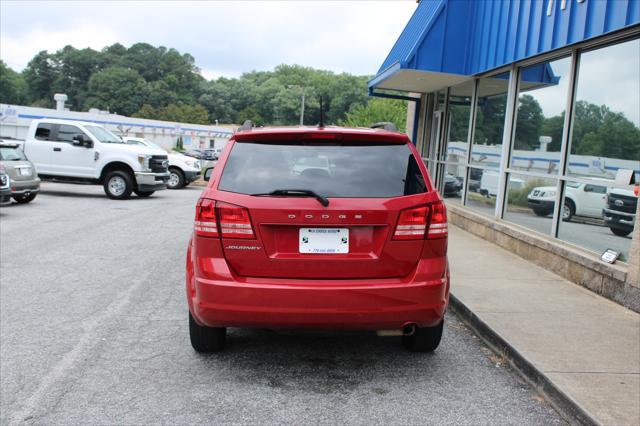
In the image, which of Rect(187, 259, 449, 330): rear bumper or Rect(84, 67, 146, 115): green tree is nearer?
Rect(187, 259, 449, 330): rear bumper

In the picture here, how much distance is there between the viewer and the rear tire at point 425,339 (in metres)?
4.45

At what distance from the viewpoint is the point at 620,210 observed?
22.0ft

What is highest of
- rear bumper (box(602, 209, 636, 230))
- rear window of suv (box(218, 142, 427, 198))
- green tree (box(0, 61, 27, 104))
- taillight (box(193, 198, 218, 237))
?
green tree (box(0, 61, 27, 104))

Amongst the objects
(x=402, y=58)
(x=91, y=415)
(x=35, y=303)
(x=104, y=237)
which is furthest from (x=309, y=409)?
(x=402, y=58)

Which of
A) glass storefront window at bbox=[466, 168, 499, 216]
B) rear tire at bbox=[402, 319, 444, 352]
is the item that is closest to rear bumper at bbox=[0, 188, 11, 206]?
glass storefront window at bbox=[466, 168, 499, 216]

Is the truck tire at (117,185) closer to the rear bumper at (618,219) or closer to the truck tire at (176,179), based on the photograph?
the truck tire at (176,179)

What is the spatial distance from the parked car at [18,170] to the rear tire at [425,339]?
37.5ft

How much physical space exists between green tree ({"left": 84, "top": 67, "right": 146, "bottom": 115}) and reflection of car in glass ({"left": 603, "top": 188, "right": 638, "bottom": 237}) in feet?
346

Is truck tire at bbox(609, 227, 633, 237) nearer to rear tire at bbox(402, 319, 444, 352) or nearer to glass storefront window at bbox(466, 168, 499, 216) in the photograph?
rear tire at bbox(402, 319, 444, 352)

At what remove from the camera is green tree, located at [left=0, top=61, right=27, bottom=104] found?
108 meters

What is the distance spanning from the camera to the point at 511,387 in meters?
3.98

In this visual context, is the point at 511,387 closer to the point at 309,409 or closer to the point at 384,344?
the point at 384,344

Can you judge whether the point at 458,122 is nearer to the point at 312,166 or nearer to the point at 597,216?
the point at 597,216

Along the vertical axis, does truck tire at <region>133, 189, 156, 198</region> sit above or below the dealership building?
below
